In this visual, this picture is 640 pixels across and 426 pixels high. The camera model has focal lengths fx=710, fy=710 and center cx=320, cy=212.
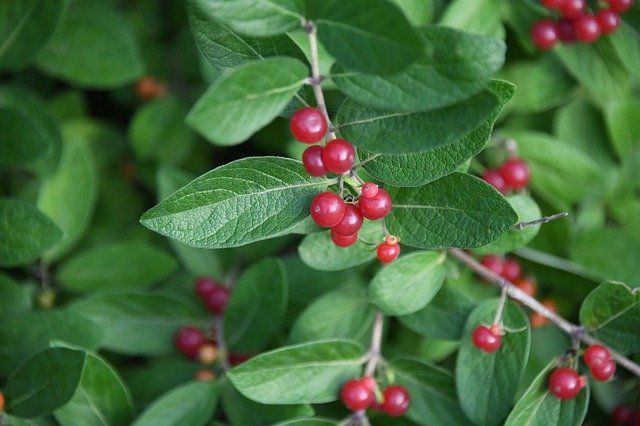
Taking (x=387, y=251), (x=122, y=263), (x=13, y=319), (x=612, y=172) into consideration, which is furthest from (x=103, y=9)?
(x=612, y=172)

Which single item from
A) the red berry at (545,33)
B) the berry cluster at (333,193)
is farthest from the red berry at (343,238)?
the red berry at (545,33)

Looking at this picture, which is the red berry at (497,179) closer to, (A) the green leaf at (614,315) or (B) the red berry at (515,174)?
(B) the red berry at (515,174)

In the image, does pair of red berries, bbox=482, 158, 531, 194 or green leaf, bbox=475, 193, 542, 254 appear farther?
pair of red berries, bbox=482, 158, 531, 194

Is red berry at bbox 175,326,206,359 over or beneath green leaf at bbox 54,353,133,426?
beneath

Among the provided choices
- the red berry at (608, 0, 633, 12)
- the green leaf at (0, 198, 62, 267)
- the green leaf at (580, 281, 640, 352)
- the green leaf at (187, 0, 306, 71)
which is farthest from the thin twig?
the green leaf at (0, 198, 62, 267)

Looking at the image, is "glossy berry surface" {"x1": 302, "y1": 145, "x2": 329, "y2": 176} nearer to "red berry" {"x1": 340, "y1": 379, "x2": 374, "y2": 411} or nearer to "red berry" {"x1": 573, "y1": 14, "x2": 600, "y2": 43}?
"red berry" {"x1": 340, "y1": 379, "x2": 374, "y2": 411}

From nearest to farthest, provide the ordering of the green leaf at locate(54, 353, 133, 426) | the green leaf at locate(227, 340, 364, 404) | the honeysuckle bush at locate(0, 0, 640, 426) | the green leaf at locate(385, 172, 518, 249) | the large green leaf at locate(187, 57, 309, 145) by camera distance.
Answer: the large green leaf at locate(187, 57, 309, 145) → the honeysuckle bush at locate(0, 0, 640, 426) → the green leaf at locate(385, 172, 518, 249) → the green leaf at locate(227, 340, 364, 404) → the green leaf at locate(54, 353, 133, 426)
